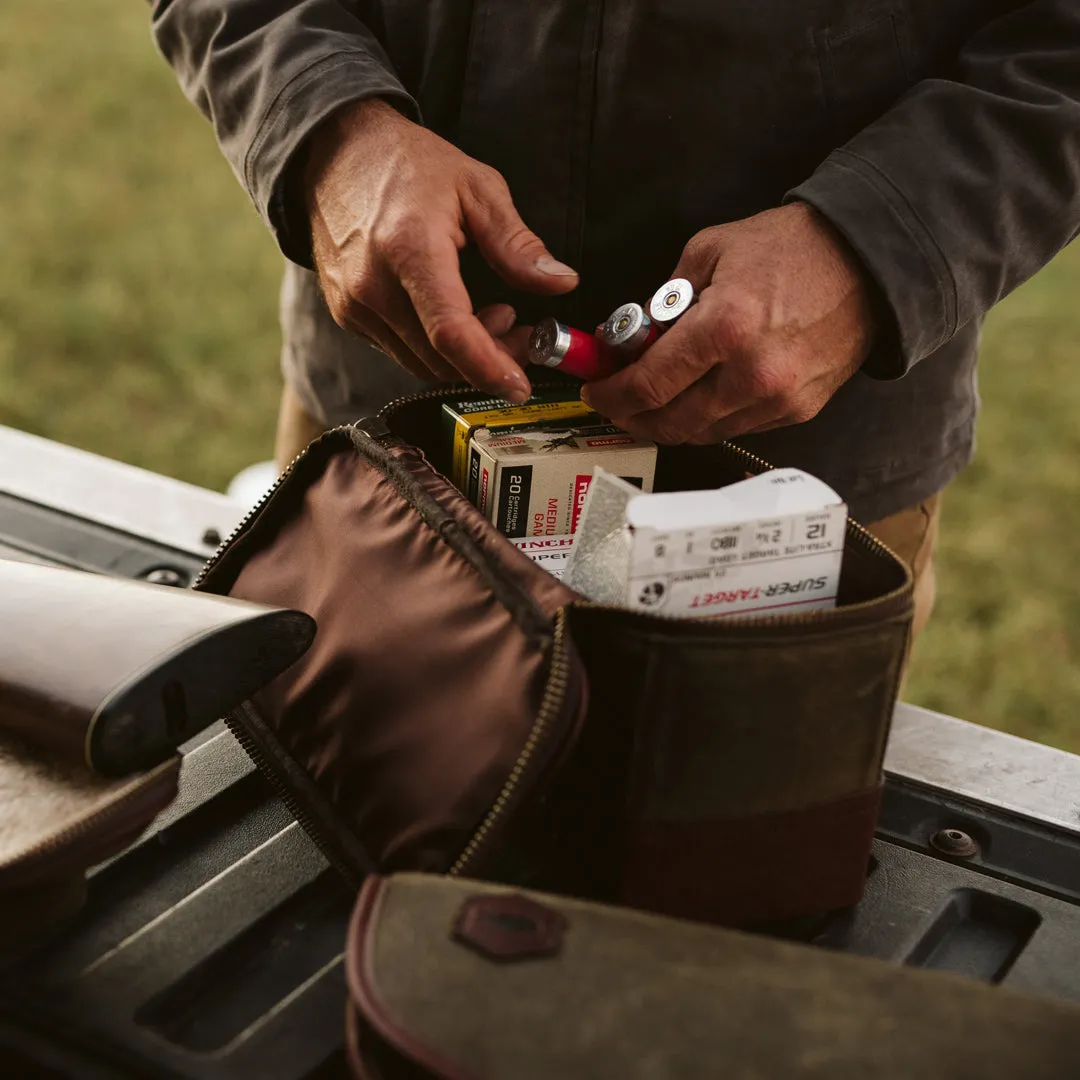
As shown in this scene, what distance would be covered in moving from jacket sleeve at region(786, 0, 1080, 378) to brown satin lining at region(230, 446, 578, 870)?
334 mm

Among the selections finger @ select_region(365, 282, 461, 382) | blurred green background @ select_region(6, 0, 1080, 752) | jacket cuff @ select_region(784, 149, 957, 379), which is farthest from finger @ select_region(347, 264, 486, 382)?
blurred green background @ select_region(6, 0, 1080, 752)

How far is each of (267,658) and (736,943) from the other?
31 centimetres

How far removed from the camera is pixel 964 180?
0.91 metres

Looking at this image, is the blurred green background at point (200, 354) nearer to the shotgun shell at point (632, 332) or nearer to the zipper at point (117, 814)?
the shotgun shell at point (632, 332)

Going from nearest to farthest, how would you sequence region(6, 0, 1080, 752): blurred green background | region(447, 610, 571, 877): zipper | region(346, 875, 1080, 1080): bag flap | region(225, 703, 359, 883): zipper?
region(346, 875, 1080, 1080): bag flap, region(447, 610, 571, 877): zipper, region(225, 703, 359, 883): zipper, region(6, 0, 1080, 752): blurred green background

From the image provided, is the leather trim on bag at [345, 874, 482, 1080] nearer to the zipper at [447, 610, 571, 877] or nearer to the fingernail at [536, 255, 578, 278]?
the zipper at [447, 610, 571, 877]

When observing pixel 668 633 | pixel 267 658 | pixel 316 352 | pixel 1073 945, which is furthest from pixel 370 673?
pixel 316 352

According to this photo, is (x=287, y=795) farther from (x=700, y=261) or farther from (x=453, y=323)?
(x=700, y=261)

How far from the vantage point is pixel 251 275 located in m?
3.39

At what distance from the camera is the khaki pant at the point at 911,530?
1197mm

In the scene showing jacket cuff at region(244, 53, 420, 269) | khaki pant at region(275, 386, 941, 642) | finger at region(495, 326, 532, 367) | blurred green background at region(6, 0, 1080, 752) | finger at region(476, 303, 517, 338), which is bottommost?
blurred green background at region(6, 0, 1080, 752)

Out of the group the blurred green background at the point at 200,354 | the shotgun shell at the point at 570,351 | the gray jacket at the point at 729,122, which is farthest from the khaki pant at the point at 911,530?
the blurred green background at the point at 200,354

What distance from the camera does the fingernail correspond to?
920 mm

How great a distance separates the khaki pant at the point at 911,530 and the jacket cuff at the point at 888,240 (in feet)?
0.94
